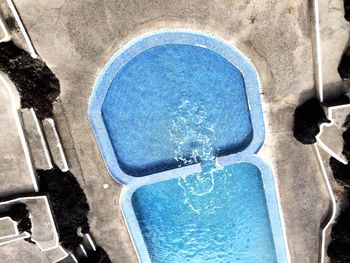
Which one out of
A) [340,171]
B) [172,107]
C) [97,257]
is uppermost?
[172,107]

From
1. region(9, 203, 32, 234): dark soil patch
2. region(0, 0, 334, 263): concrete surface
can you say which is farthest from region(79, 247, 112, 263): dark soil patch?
region(9, 203, 32, 234): dark soil patch

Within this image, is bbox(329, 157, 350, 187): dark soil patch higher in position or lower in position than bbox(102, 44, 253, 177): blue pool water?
lower

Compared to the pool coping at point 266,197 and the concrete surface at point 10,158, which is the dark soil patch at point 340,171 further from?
the concrete surface at point 10,158

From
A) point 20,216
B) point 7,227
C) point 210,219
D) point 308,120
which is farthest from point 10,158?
point 308,120

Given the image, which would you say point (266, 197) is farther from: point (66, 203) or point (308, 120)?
point (66, 203)

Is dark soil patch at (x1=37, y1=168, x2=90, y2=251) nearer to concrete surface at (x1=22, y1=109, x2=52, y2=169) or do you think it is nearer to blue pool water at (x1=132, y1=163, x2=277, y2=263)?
concrete surface at (x1=22, y1=109, x2=52, y2=169)

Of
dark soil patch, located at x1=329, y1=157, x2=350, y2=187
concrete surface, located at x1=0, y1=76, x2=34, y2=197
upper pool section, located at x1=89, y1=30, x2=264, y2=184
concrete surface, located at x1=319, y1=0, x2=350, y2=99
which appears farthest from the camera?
dark soil patch, located at x1=329, y1=157, x2=350, y2=187

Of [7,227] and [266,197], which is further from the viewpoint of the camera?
[266,197]

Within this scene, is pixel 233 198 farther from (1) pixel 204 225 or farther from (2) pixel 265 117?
(2) pixel 265 117
